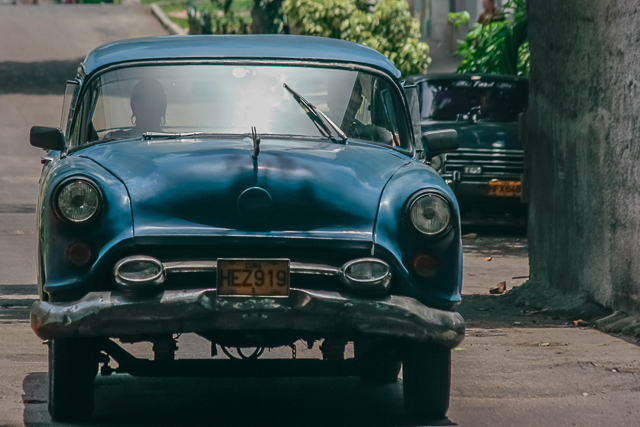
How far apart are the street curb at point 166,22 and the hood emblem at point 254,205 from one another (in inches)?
1171

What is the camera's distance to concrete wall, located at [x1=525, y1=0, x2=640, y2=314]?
795 centimetres

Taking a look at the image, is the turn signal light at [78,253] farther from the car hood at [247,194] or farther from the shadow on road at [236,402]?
the shadow on road at [236,402]

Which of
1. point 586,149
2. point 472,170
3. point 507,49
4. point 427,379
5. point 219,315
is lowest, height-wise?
point 427,379

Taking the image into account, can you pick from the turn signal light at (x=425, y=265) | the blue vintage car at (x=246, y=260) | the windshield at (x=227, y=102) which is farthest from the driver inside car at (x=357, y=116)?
the turn signal light at (x=425, y=265)

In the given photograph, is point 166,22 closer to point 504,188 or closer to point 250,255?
point 504,188

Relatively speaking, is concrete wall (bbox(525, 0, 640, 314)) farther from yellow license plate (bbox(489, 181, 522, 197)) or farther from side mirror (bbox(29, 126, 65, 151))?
side mirror (bbox(29, 126, 65, 151))

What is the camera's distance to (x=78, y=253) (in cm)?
492

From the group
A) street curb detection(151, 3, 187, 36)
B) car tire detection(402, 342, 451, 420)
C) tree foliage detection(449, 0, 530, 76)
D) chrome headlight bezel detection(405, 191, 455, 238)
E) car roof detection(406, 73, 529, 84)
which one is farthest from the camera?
street curb detection(151, 3, 187, 36)

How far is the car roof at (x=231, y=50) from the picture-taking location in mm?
6105

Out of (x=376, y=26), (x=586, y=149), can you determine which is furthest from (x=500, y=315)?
(x=376, y=26)

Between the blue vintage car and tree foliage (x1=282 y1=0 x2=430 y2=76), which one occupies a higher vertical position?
tree foliage (x1=282 y1=0 x2=430 y2=76)

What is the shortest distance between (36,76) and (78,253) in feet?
89.4

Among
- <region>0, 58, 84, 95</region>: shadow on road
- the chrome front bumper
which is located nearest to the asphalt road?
the chrome front bumper

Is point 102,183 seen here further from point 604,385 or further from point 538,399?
point 604,385
